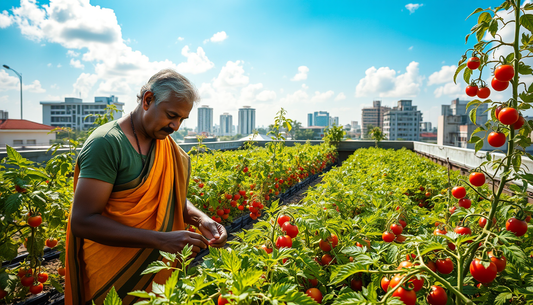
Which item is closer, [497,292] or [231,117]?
[497,292]

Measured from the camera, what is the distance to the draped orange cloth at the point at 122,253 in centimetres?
162

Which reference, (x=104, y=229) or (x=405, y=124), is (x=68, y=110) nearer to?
(x=104, y=229)

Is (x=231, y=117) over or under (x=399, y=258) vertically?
over

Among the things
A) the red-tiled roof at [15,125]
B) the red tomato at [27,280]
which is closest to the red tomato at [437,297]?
the red tomato at [27,280]

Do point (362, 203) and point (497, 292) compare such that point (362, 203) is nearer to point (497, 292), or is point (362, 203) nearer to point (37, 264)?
point (497, 292)

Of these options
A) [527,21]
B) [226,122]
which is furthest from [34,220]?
[226,122]

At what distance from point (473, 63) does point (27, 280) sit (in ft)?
12.4

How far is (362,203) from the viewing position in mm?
2486

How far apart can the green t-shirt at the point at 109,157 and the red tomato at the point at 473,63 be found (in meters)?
1.84

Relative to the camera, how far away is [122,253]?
5.40 ft

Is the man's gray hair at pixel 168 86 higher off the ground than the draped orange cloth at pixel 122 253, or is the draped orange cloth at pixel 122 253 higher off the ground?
the man's gray hair at pixel 168 86

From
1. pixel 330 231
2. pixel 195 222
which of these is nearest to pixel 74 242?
pixel 195 222

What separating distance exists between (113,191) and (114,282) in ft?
1.74

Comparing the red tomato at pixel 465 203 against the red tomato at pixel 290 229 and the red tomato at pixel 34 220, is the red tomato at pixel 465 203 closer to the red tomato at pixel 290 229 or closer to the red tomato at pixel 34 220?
the red tomato at pixel 290 229
